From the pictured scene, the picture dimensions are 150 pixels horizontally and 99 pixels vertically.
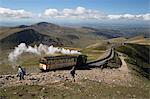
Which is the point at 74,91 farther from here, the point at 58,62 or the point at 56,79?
the point at 58,62

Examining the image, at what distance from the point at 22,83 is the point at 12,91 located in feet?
9.89

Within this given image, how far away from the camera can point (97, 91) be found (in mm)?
33000

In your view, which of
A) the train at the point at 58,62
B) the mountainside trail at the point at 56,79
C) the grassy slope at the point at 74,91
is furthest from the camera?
the train at the point at 58,62

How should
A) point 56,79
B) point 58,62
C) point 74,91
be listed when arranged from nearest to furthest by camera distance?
1. point 74,91
2. point 56,79
3. point 58,62

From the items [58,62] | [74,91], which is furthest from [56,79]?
[58,62]

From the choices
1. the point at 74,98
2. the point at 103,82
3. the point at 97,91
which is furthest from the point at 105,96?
the point at 103,82

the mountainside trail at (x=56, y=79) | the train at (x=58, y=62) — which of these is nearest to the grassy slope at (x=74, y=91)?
the mountainside trail at (x=56, y=79)

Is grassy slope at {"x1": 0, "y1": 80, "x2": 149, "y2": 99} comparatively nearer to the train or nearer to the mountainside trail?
the mountainside trail

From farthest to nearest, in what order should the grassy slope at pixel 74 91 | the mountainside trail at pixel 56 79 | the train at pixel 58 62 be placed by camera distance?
the train at pixel 58 62, the mountainside trail at pixel 56 79, the grassy slope at pixel 74 91

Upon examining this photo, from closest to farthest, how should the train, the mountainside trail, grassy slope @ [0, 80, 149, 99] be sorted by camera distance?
1. grassy slope @ [0, 80, 149, 99]
2. the mountainside trail
3. the train

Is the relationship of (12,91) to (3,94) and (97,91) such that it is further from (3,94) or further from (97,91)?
(97,91)

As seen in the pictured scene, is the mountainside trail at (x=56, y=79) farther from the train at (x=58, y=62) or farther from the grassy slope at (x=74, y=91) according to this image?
the train at (x=58, y=62)

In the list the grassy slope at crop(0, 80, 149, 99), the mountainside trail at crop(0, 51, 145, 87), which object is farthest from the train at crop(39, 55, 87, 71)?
the grassy slope at crop(0, 80, 149, 99)

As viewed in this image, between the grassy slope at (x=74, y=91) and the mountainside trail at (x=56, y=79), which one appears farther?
the mountainside trail at (x=56, y=79)
